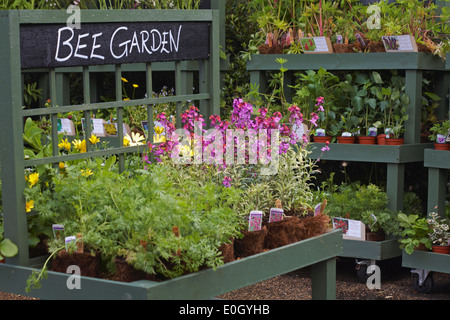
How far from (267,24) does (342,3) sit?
21.6 inches

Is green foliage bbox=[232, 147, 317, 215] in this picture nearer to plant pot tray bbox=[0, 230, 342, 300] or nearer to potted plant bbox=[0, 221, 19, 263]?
plant pot tray bbox=[0, 230, 342, 300]

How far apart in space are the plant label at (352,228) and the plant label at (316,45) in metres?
1.14

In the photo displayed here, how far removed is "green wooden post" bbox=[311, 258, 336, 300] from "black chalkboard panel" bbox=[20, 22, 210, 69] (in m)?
0.92

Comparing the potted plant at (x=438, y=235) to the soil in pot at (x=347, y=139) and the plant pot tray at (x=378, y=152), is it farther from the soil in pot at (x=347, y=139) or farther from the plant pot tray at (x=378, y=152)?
the soil in pot at (x=347, y=139)

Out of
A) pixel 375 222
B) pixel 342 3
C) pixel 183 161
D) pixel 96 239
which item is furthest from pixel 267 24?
pixel 96 239

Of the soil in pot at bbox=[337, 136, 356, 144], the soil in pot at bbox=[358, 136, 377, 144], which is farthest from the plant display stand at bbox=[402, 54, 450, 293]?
the soil in pot at bbox=[337, 136, 356, 144]

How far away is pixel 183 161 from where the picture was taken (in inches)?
100

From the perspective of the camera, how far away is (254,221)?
7.61 feet

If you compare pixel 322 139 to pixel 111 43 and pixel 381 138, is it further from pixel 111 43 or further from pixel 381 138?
pixel 111 43

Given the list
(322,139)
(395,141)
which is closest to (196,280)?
(395,141)

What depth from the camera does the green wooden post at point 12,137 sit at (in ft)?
6.30

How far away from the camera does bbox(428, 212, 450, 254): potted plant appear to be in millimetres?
4047

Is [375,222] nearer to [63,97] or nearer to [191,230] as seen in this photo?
[191,230]
